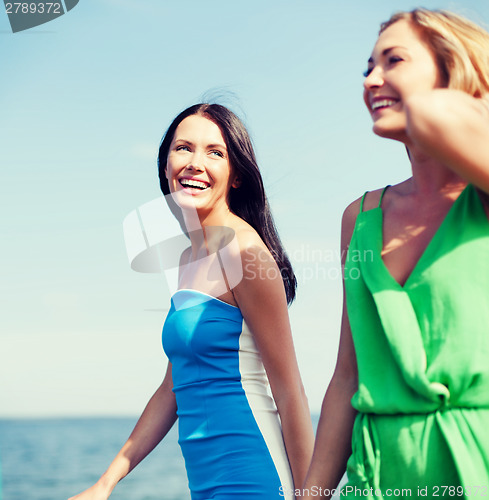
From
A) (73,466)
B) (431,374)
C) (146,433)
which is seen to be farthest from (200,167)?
(73,466)

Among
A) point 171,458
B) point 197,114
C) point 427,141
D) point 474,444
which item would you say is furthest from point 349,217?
point 171,458

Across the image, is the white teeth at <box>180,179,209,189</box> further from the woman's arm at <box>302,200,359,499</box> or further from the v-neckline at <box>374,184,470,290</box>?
the v-neckline at <box>374,184,470,290</box>

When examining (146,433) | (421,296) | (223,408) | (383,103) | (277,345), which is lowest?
(146,433)

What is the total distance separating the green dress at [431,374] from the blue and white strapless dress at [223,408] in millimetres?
890

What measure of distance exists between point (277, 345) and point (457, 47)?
1319mm

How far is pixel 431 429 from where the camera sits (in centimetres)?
140

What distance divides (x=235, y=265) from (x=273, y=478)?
0.76 meters

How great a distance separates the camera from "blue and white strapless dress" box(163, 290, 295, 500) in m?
2.41

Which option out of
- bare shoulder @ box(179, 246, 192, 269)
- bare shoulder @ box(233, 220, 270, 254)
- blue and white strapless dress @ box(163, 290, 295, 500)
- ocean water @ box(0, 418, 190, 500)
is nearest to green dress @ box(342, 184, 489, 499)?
blue and white strapless dress @ box(163, 290, 295, 500)

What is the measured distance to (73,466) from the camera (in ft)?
78.4

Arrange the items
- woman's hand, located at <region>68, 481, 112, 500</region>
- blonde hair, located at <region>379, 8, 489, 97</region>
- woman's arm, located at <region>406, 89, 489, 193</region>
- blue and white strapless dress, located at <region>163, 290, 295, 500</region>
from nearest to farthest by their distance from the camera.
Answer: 1. woman's arm, located at <region>406, 89, 489, 193</region>
2. blonde hair, located at <region>379, 8, 489, 97</region>
3. blue and white strapless dress, located at <region>163, 290, 295, 500</region>
4. woman's hand, located at <region>68, 481, 112, 500</region>

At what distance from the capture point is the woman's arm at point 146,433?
2.78 meters

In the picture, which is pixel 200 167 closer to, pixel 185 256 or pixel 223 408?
pixel 185 256

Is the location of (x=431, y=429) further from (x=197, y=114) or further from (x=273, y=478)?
(x=197, y=114)
